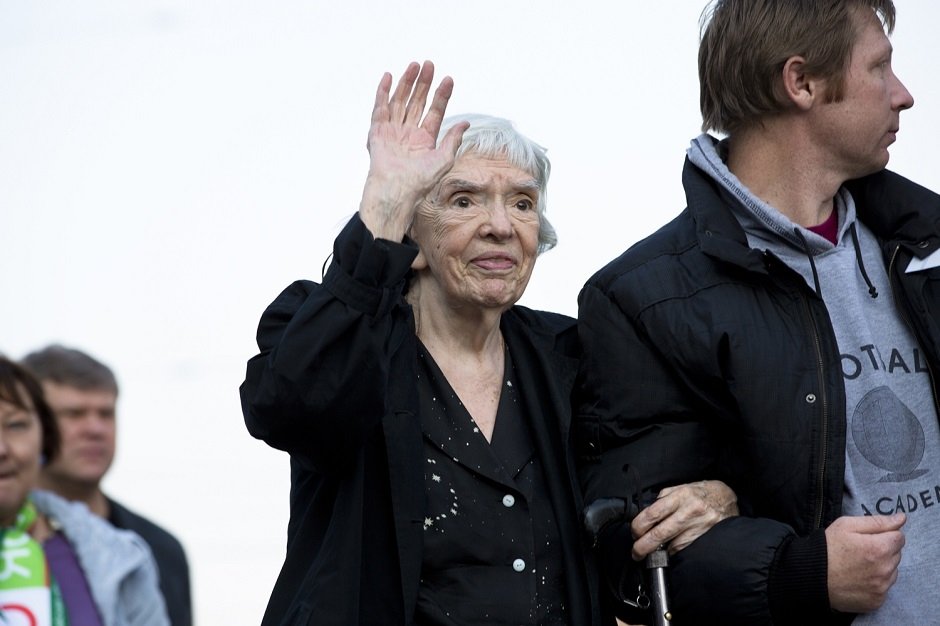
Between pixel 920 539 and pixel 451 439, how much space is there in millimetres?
1073

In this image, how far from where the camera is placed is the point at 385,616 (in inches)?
136

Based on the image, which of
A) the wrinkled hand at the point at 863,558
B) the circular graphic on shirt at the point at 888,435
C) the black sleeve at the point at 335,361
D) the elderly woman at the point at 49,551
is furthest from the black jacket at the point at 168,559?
the circular graphic on shirt at the point at 888,435

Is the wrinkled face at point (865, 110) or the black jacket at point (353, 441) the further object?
the wrinkled face at point (865, 110)

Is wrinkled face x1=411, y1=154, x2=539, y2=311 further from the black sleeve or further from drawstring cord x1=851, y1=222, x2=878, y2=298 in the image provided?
drawstring cord x1=851, y1=222, x2=878, y2=298

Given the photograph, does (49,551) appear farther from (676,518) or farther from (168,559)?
(676,518)

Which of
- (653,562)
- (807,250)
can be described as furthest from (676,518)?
(807,250)

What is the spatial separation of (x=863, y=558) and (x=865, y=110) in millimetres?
1106

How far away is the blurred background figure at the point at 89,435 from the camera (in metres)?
3.02

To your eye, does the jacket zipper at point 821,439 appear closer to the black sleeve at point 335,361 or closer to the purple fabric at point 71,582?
the black sleeve at point 335,361

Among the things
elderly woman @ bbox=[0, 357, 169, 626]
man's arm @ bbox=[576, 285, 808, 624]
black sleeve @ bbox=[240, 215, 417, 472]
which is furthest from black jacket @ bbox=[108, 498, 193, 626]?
man's arm @ bbox=[576, 285, 808, 624]

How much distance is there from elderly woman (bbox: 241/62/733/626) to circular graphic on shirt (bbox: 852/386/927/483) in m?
0.35

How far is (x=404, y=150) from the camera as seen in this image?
3604mm

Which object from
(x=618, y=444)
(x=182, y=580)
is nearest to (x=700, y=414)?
(x=618, y=444)

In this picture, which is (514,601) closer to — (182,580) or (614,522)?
(614,522)
